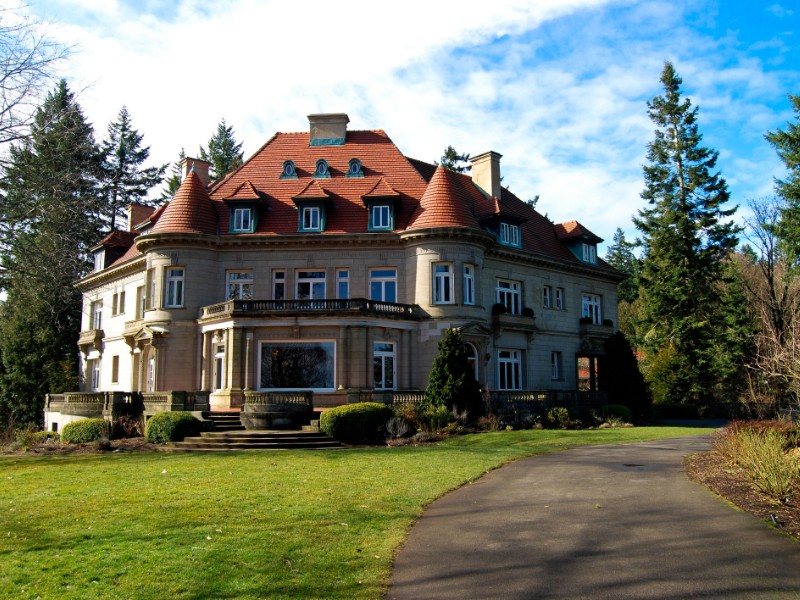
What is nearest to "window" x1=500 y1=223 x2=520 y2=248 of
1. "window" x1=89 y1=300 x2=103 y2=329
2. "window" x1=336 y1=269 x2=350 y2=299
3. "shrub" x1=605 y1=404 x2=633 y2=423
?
"window" x1=336 y1=269 x2=350 y2=299

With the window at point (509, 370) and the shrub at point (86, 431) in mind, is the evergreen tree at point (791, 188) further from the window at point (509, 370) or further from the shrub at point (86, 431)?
→ the shrub at point (86, 431)

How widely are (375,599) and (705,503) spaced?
22.2ft

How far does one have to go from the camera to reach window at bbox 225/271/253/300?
33.2 metres

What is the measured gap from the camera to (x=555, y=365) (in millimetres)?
38594

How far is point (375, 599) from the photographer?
21.2 ft

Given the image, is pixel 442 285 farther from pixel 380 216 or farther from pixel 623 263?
A: pixel 623 263

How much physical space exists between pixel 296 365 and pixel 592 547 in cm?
2313

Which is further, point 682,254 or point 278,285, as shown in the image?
point 682,254

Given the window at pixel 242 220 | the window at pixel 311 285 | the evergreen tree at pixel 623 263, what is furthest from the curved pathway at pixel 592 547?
the evergreen tree at pixel 623 263

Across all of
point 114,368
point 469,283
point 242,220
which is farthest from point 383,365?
point 114,368

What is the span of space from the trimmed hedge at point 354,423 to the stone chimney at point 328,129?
1883 cm

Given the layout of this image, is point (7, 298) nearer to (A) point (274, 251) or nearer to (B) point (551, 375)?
(A) point (274, 251)

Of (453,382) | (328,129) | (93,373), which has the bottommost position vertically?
(453,382)

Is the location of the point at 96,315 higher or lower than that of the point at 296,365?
higher
